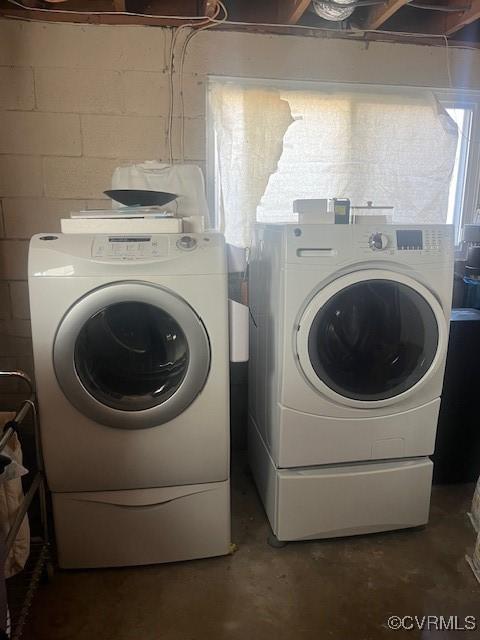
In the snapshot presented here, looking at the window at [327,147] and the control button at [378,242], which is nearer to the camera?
the control button at [378,242]

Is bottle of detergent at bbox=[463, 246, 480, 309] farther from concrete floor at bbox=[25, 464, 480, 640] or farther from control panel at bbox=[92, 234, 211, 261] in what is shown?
control panel at bbox=[92, 234, 211, 261]

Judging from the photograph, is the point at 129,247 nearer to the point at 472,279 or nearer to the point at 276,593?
the point at 276,593

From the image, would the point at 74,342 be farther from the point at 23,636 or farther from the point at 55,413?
the point at 23,636

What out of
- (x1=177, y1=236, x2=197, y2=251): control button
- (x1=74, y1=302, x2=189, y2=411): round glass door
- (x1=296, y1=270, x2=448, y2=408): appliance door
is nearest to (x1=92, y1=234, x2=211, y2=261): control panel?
(x1=177, y1=236, x2=197, y2=251): control button

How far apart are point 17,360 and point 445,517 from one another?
6.96ft

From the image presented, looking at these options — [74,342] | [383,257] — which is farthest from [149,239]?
[383,257]

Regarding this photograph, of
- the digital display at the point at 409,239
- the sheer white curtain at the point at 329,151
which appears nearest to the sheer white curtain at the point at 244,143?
the sheer white curtain at the point at 329,151

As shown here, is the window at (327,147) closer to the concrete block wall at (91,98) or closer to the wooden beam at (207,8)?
the concrete block wall at (91,98)

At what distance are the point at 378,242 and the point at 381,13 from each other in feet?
3.99

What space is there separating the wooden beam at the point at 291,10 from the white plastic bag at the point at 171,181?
81cm

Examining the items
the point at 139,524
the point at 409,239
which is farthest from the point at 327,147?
the point at 139,524

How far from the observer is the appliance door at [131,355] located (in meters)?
1.50

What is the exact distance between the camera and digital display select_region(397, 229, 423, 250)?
5.42 ft

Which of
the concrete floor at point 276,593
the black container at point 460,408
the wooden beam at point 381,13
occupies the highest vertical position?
the wooden beam at point 381,13
